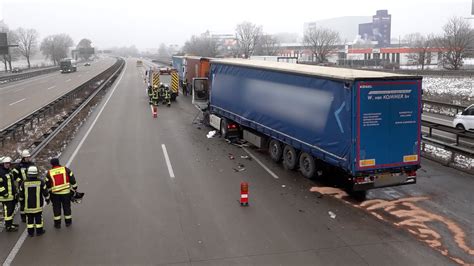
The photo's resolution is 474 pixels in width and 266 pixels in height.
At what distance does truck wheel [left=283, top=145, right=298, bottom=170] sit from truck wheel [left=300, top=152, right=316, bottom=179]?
0.36m

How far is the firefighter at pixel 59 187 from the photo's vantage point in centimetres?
929

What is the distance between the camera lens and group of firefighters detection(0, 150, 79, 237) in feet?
29.7

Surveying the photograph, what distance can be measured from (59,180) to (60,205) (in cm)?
58

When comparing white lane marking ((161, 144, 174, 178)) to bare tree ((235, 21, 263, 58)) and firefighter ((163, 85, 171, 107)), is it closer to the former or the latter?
firefighter ((163, 85, 171, 107))

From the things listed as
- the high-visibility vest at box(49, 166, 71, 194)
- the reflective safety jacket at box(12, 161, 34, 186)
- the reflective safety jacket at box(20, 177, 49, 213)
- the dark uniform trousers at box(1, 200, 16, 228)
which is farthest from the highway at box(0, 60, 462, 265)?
the reflective safety jacket at box(12, 161, 34, 186)

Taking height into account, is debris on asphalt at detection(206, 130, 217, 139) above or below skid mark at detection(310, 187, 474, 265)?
above

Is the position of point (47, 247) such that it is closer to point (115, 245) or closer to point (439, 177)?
point (115, 245)

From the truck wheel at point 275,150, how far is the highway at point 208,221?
0.31 metres

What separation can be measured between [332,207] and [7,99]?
112 ft

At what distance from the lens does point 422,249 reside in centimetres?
848

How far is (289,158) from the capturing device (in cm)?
1427

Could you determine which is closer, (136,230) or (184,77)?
(136,230)

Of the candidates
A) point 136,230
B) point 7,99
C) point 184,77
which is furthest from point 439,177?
point 7,99

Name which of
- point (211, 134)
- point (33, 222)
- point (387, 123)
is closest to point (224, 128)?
point (211, 134)
